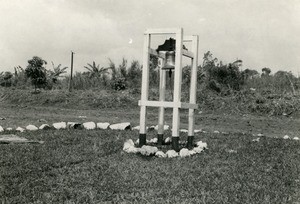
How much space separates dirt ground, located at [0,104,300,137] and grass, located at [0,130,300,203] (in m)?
4.49

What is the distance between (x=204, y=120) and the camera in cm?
1473

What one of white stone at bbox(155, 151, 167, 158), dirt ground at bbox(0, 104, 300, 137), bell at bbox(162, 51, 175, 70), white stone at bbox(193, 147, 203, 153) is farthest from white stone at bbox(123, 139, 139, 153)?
dirt ground at bbox(0, 104, 300, 137)

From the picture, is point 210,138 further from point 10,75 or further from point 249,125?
point 10,75

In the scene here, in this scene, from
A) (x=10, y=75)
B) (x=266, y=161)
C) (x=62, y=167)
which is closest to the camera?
(x=62, y=167)

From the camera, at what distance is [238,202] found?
454 cm

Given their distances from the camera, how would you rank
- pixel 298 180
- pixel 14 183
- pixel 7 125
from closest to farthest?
pixel 14 183, pixel 298 180, pixel 7 125

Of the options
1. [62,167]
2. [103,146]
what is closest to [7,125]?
A: [103,146]

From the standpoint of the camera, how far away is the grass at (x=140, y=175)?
4.70 meters

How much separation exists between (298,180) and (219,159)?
162 cm

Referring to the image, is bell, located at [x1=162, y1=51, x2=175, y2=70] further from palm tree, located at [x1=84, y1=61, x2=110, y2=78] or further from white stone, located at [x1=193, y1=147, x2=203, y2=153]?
palm tree, located at [x1=84, y1=61, x2=110, y2=78]

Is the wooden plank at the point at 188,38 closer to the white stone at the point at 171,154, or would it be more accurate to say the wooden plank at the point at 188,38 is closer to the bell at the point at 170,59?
the bell at the point at 170,59

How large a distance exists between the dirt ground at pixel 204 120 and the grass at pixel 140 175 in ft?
14.7

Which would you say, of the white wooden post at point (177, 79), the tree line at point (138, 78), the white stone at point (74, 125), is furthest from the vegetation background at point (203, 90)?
the white wooden post at point (177, 79)

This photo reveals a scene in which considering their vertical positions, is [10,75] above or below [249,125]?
above
